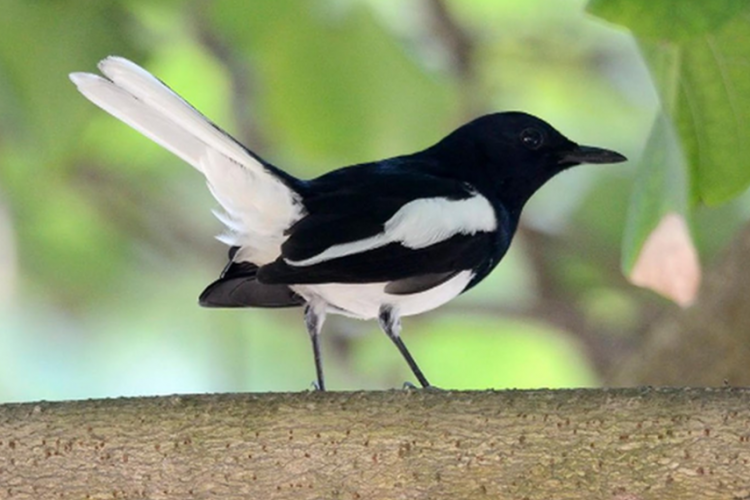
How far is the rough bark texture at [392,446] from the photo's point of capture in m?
1.99

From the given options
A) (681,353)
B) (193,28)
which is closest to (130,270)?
(193,28)

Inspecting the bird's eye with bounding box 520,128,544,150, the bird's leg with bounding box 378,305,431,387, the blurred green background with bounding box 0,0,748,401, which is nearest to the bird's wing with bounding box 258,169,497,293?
the bird's leg with bounding box 378,305,431,387

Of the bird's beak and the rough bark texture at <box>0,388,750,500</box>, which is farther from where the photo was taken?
the bird's beak

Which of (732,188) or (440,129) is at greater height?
(440,129)

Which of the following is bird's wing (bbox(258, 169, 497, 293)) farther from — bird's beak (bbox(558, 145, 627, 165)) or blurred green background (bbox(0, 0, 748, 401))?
blurred green background (bbox(0, 0, 748, 401))

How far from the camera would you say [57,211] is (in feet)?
17.6

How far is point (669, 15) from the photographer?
2428 millimetres

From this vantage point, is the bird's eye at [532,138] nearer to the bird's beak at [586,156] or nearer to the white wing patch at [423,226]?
the bird's beak at [586,156]

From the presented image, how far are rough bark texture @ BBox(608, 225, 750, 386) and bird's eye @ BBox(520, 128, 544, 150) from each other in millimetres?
822

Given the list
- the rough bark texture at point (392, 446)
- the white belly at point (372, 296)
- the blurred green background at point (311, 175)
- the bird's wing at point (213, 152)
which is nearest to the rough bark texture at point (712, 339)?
the blurred green background at point (311, 175)

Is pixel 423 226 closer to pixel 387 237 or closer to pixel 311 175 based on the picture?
pixel 387 237

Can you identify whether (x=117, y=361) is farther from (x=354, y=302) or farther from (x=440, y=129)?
(x=354, y=302)

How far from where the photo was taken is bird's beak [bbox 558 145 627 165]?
3342mm

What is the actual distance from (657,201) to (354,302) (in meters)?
0.69
